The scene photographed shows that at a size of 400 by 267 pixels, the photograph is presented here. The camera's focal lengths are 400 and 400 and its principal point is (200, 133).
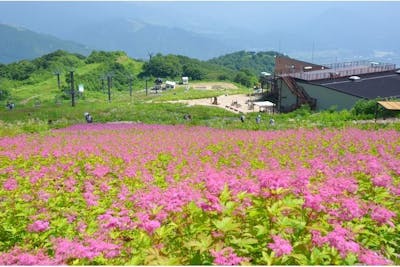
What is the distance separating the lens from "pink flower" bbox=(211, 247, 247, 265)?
4.13 m

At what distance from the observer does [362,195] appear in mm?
6621

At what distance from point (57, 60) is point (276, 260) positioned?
511 ft

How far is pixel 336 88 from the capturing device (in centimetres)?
4912

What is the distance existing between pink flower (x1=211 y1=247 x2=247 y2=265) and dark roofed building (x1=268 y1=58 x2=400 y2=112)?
4418cm

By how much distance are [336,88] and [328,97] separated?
145 centimetres

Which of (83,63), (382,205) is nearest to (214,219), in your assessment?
(382,205)

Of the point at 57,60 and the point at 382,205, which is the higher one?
the point at 57,60

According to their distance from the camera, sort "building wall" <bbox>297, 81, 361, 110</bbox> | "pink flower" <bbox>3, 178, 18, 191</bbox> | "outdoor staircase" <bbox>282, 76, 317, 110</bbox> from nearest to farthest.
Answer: "pink flower" <bbox>3, 178, 18, 191</bbox>, "building wall" <bbox>297, 81, 361, 110</bbox>, "outdoor staircase" <bbox>282, 76, 317, 110</bbox>

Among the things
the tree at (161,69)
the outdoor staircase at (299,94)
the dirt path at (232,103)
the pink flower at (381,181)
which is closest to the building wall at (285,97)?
the outdoor staircase at (299,94)

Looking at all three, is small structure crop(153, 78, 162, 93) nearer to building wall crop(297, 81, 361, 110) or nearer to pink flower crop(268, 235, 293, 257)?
building wall crop(297, 81, 361, 110)

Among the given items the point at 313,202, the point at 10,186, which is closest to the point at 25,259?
the point at 313,202

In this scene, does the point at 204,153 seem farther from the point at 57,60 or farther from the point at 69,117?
the point at 57,60

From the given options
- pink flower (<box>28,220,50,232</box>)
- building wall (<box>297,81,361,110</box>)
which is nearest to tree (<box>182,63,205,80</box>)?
building wall (<box>297,81,361,110</box>)

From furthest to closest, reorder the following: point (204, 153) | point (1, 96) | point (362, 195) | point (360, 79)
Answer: point (1, 96)
point (360, 79)
point (204, 153)
point (362, 195)
